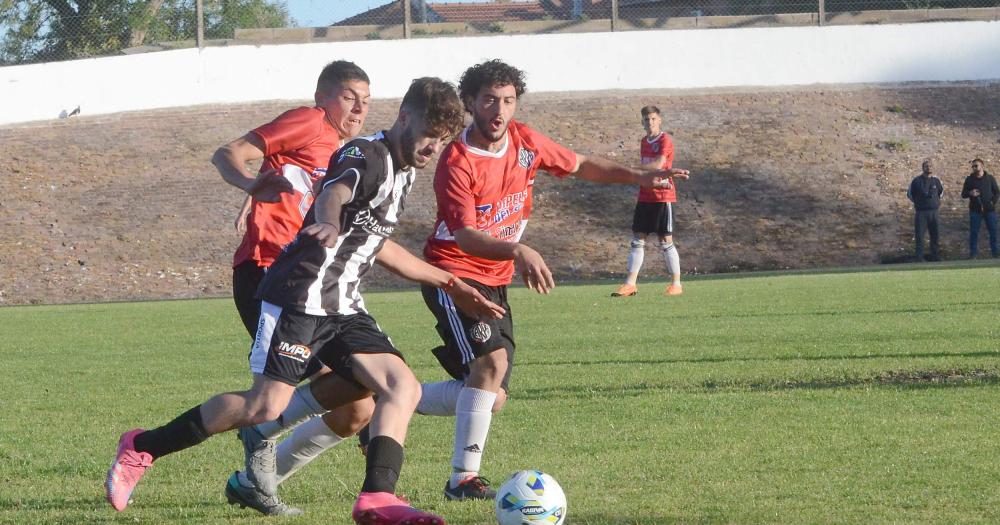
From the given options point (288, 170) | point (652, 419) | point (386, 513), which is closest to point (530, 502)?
point (386, 513)

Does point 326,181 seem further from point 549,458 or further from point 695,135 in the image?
point 695,135

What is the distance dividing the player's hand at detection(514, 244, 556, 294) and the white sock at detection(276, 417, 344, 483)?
1066 mm

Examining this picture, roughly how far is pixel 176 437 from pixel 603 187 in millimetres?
22598

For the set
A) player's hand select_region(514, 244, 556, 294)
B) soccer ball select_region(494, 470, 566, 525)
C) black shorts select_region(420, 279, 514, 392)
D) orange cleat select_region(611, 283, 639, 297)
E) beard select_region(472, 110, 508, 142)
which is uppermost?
beard select_region(472, 110, 508, 142)

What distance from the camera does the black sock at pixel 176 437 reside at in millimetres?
4812

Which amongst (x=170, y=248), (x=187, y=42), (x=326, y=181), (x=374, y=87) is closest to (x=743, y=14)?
(x=374, y=87)

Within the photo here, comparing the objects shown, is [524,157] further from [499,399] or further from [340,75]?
[499,399]

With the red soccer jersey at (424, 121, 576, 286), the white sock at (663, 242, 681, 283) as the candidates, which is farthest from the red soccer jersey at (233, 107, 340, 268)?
the white sock at (663, 242, 681, 283)

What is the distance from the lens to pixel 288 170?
592cm

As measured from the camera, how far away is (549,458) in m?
6.08

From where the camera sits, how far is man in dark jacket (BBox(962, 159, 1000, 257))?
24.1m

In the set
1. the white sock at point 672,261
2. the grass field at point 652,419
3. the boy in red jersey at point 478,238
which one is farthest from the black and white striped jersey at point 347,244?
the white sock at point 672,261

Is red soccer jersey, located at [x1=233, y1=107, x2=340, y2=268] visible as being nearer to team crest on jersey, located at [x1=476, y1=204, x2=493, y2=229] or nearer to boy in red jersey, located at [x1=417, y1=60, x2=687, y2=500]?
boy in red jersey, located at [x1=417, y1=60, x2=687, y2=500]

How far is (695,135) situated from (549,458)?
23259 mm
